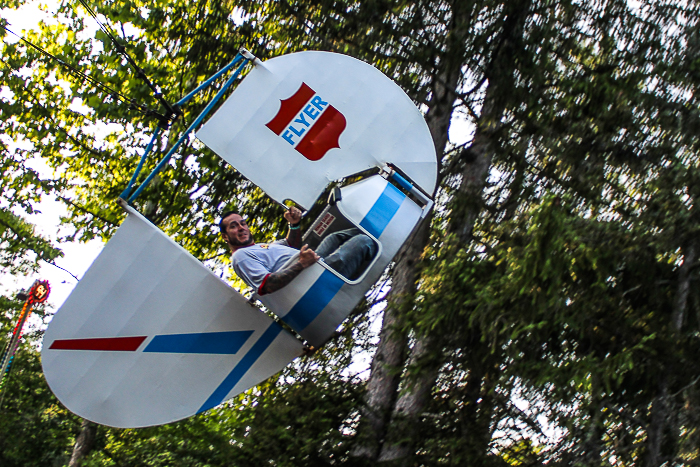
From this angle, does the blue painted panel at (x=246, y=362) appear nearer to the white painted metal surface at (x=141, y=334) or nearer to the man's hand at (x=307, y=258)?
the white painted metal surface at (x=141, y=334)

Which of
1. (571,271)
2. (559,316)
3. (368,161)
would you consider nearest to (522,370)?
(559,316)

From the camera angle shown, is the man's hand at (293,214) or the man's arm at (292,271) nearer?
the man's arm at (292,271)

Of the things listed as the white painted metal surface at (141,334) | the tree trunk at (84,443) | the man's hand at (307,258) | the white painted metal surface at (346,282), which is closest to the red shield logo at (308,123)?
the white painted metal surface at (346,282)

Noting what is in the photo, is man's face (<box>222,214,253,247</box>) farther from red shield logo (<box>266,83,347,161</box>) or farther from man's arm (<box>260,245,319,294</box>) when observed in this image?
red shield logo (<box>266,83,347,161</box>)

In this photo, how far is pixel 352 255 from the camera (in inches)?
191

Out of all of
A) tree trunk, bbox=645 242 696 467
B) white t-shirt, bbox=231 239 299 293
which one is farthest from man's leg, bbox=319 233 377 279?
tree trunk, bbox=645 242 696 467

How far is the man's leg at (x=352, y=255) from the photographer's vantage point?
4.83 metres

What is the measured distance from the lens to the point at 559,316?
474cm

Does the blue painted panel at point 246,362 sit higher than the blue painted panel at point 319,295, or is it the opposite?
the blue painted panel at point 319,295

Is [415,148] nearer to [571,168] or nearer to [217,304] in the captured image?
[571,168]

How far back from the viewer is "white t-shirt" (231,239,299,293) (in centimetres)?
488

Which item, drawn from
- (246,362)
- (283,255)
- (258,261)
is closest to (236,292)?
(258,261)

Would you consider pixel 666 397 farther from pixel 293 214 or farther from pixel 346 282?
pixel 293 214

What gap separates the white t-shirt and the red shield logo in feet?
2.75
